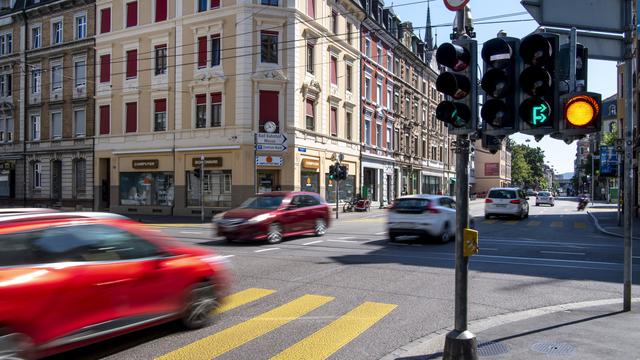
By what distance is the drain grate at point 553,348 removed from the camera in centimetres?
501

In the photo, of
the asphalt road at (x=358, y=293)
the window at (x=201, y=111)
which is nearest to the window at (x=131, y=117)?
the window at (x=201, y=111)

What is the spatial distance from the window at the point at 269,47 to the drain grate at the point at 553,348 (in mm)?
26145

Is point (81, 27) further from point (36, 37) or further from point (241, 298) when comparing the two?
point (241, 298)

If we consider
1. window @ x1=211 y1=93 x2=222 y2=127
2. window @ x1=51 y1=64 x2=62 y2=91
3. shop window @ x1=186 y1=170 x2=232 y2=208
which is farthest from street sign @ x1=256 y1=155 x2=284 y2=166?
window @ x1=51 y1=64 x2=62 y2=91

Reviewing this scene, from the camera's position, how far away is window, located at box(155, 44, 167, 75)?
1250 inches

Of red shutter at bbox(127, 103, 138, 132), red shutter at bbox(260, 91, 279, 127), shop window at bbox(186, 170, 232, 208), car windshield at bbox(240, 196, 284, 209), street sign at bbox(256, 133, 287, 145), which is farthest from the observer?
red shutter at bbox(127, 103, 138, 132)

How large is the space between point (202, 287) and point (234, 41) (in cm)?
2513

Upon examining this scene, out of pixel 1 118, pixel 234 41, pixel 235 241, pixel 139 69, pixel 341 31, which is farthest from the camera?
pixel 1 118

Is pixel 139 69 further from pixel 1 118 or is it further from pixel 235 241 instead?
pixel 235 241

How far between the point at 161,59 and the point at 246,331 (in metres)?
29.2

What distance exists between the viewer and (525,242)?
16.2 meters

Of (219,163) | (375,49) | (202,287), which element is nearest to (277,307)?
(202,287)

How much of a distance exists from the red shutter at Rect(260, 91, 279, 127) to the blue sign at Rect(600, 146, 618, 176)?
68.1 feet

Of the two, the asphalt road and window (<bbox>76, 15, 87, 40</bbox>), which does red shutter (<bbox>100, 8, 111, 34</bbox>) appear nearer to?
window (<bbox>76, 15, 87, 40</bbox>)
